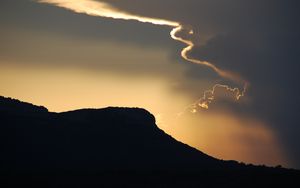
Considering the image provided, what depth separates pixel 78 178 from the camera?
171250mm

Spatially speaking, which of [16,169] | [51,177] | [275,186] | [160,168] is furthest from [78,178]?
[275,186]

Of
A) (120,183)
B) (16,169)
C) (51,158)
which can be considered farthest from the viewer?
(51,158)

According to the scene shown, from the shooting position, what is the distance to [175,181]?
17588 centimetres

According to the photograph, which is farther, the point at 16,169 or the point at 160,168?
the point at 160,168

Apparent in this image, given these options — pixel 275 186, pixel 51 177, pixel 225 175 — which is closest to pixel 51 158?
pixel 51 177

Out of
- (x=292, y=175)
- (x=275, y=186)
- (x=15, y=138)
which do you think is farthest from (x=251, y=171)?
(x=15, y=138)

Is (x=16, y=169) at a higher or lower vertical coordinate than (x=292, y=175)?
lower

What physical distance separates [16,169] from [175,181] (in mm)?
45489

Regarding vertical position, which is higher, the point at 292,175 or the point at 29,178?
the point at 292,175

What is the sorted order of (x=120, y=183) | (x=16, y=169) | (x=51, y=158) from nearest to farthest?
(x=120, y=183) → (x=16, y=169) → (x=51, y=158)

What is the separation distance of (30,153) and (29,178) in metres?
27.6

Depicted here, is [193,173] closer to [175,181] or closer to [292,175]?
[175,181]

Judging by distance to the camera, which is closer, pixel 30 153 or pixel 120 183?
pixel 120 183

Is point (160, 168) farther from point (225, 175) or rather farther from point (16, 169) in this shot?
point (16, 169)
